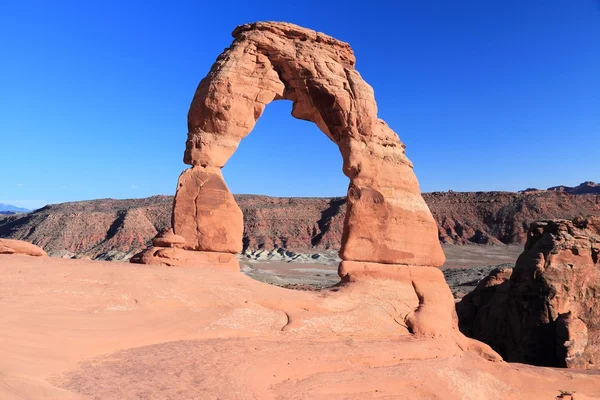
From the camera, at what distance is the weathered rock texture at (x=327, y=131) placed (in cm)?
1112

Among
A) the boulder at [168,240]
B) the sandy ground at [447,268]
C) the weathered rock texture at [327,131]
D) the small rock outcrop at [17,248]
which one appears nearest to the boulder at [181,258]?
the boulder at [168,240]

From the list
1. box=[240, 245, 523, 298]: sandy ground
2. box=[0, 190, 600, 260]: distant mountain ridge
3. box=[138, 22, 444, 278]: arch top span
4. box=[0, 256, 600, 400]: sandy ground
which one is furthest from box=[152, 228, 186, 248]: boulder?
box=[0, 190, 600, 260]: distant mountain ridge

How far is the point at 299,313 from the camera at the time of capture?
27.7 ft

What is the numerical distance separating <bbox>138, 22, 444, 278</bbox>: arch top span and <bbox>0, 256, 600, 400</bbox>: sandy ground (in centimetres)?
145

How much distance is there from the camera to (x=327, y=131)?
1226cm

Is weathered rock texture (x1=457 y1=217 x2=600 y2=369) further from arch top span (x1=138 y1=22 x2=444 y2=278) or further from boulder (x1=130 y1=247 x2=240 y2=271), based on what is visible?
boulder (x1=130 y1=247 x2=240 y2=271)

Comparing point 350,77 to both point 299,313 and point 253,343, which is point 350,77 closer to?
point 299,313

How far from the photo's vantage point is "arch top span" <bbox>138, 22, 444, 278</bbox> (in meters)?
11.1

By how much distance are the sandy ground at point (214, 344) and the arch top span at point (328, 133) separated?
1.45m

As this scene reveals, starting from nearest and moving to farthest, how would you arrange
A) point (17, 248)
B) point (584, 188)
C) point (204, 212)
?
1. point (17, 248)
2. point (204, 212)
3. point (584, 188)

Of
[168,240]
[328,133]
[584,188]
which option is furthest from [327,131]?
[584,188]

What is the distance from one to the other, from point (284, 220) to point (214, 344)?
50.5 metres

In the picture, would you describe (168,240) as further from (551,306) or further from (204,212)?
(551,306)

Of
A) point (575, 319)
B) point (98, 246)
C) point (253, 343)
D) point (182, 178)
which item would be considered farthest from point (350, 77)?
point (98, 246)
